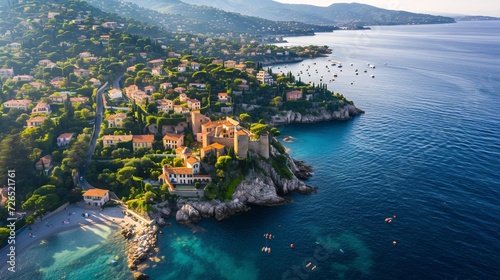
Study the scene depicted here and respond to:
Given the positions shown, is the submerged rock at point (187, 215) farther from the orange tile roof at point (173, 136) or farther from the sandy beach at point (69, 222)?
the orange tile roof at point (173, 136)

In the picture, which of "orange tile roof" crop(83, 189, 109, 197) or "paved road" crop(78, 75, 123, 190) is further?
"paved road" crop(78, 75, 123, 190)

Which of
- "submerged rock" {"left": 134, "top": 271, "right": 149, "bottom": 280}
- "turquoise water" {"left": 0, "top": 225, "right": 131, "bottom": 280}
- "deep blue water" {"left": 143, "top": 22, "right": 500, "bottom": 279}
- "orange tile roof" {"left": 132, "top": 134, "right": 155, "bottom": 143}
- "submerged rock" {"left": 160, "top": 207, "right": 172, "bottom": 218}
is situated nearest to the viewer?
"submerged rock" {"left": 134, "top": 271, "right": 149, "bottom": 280}

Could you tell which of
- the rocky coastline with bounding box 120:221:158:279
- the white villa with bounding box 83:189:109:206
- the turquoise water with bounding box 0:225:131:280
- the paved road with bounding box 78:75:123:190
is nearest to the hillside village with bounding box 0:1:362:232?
the paved road with bounding box 78:75:123:190

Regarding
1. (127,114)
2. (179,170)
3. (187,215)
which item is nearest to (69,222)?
(187,215)

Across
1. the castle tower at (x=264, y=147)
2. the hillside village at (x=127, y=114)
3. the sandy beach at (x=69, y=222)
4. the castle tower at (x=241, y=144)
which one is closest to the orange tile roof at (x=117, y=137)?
the hillside village at (x=127, y=114)

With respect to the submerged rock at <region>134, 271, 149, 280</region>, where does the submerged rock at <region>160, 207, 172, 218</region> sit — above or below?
above

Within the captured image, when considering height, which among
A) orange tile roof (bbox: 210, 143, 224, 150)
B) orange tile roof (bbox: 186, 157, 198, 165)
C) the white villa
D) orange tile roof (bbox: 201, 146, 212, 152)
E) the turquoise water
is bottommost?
the turquoise water

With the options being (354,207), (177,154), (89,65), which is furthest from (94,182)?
(89,65)

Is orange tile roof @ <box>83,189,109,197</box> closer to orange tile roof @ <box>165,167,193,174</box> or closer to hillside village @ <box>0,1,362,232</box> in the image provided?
hillside village @ <box>0,1,362,232</box>
